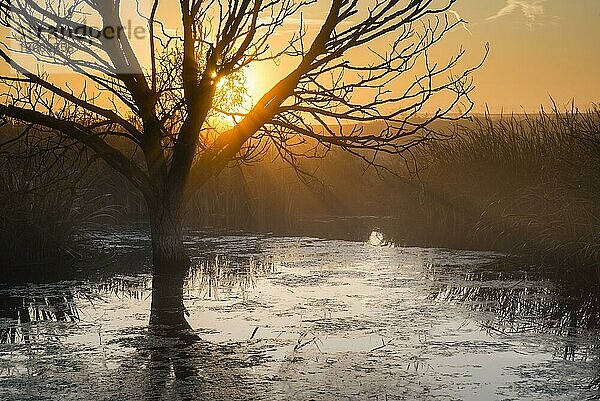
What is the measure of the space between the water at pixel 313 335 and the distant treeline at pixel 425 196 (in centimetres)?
79

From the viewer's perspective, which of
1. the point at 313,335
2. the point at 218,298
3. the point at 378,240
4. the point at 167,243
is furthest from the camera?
the point at 378,240

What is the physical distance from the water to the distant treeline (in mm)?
793

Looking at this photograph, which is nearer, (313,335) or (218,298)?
(313,335)

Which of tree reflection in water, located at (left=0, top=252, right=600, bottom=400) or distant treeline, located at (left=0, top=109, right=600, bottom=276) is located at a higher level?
distant treeline, located at (left=0, top=109, right=600, bottom=276)

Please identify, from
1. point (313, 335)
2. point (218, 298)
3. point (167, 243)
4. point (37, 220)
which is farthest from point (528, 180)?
point (313, 335)

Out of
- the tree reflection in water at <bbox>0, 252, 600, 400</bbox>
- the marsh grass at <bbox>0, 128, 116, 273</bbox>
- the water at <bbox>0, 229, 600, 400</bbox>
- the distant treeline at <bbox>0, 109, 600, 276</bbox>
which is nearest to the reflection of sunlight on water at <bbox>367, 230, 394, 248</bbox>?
the distant treeline at <bbox>0, 109, 600, 276</bbox>

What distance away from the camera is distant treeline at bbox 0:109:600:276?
926 cm

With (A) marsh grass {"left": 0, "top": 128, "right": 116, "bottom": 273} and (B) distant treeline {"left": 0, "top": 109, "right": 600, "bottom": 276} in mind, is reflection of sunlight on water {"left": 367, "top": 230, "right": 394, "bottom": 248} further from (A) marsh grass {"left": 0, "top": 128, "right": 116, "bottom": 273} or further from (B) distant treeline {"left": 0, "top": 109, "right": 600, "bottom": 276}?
(A) marsh grass {"left": 0, "top": 128, "right": 116, "bottom": 273}

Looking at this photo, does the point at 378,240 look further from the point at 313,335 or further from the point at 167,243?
the point at 313,335

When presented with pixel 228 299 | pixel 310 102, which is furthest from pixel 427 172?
pixel 228 299

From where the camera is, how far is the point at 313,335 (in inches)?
231

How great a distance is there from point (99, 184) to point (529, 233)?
592 cm

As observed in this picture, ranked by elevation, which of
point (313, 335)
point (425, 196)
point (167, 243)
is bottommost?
point (313, 335)

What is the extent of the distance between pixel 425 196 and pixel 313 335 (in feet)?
28.6
